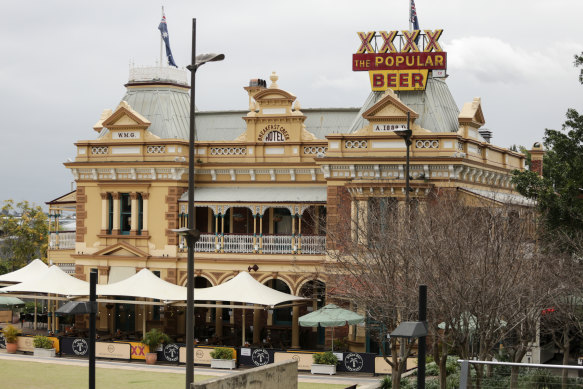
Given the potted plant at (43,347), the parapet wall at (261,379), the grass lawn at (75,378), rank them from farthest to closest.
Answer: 1. the potted plant at (43,347)
2. the grass lawn at (75,378)
3. the parapet wall at (261,379)

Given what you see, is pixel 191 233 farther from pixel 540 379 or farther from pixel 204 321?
pixel 204 321

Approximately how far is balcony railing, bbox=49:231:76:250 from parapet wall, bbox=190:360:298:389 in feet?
81.2

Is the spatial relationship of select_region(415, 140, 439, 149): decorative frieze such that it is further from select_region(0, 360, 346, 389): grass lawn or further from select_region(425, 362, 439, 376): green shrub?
select_region(0, 360, 346, 389): grass lawn

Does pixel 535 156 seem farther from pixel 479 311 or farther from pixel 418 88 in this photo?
pixel 479 311

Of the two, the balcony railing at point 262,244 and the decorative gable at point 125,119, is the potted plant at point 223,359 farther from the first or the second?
the decorative gable at point 125,119

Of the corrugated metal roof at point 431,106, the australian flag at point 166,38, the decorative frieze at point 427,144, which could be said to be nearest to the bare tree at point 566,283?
the decorative frieze at point 427,144

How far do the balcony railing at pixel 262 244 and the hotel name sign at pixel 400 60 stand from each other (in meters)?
Answer: 6.91

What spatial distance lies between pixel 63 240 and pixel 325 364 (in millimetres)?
17361

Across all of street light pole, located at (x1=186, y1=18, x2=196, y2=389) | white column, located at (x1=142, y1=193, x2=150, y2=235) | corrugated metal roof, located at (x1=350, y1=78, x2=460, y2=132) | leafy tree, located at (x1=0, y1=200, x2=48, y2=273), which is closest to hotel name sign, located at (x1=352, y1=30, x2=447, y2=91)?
corrugated metal roof, located at (x1=350, y1=78, x2=460, y2=132)

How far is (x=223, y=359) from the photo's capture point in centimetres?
3741

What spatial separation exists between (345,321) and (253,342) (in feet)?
22.6

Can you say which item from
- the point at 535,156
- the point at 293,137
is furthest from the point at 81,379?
the point at 535,156

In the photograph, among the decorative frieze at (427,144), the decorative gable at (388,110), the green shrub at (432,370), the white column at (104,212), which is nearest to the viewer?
the green shrub at (432,370)

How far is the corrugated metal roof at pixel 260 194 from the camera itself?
42375 mm
